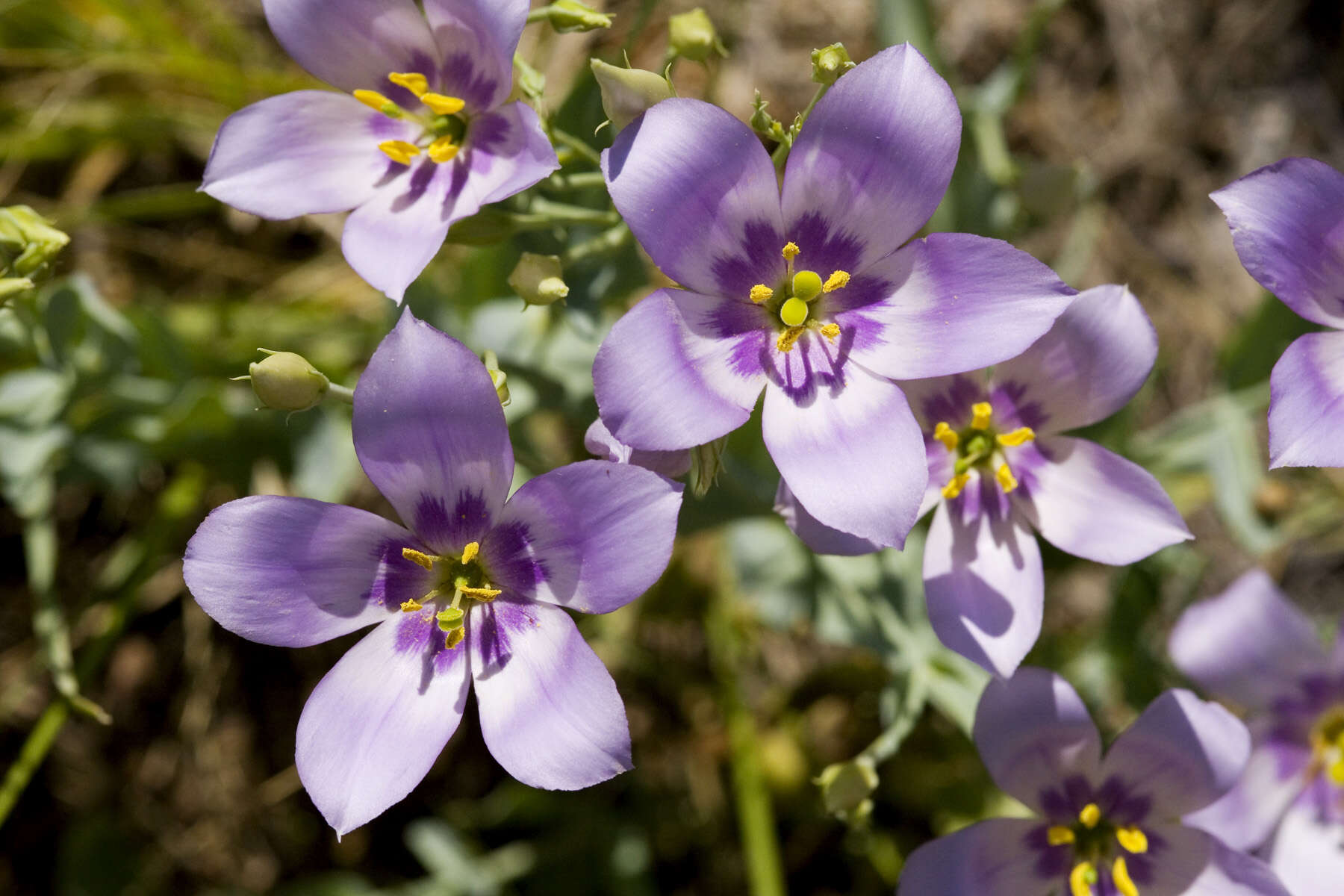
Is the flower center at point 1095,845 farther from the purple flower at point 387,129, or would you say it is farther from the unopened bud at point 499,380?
the purple flower at point 387,129

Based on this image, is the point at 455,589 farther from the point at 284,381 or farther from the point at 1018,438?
the point at 1018,438

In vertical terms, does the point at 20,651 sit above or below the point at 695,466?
below

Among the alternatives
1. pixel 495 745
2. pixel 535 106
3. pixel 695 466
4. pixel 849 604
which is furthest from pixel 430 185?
pixel 849 604

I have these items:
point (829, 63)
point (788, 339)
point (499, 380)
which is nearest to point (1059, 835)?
point (788, 339)

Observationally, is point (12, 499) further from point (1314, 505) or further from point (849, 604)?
point (1314, 505)

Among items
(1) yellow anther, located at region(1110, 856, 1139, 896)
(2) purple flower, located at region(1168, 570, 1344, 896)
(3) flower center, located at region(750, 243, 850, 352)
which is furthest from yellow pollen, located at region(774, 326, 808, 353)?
(1) yellow anther, located at region(1110, 856, 1139, 896)

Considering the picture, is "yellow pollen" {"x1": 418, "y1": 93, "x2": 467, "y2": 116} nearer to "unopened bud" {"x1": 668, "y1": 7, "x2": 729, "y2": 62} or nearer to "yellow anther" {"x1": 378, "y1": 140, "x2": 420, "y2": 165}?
"yellow anther" {"x1": 378, "y1": 140, "x2": 420, "y2": 165}

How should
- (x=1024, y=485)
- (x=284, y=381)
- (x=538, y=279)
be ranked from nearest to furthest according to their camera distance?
(x=284, y=381) → (x=538, y=279) → (x=1024, y=485)
